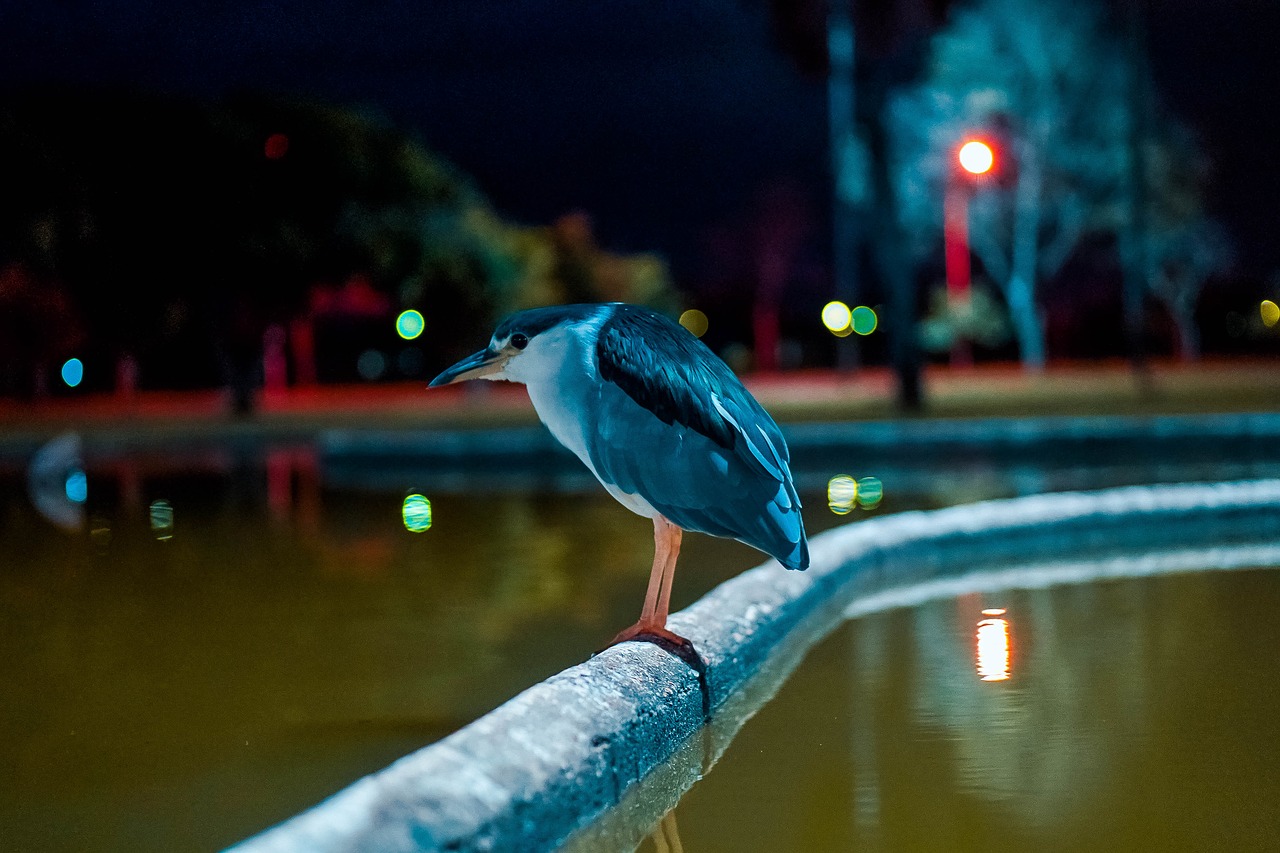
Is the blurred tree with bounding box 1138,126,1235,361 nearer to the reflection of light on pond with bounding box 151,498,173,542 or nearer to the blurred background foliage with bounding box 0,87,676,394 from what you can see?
the blurred background foliage with bounding box 0,87,676,394

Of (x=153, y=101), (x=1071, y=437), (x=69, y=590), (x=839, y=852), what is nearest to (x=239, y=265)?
(x=153, y=101)

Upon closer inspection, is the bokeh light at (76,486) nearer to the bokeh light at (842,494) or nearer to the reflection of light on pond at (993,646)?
the bokeh light at (842,494)

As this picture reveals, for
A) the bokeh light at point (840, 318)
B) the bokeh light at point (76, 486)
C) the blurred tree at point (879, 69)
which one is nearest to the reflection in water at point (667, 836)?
the bokeh light at point (76, 486)

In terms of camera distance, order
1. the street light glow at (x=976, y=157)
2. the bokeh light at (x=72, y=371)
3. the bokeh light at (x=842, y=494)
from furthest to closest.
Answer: the bokeh light at (x=72, y=371) < the street light glow at (x=976, y=157) < the bokeh light at (x=842, y=494)

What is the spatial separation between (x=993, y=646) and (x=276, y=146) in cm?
2380

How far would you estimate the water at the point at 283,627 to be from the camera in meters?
4.49

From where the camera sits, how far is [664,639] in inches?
187

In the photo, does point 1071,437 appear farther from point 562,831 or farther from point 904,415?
point 562,831

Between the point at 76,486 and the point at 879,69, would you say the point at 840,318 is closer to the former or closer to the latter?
the point at 879,69

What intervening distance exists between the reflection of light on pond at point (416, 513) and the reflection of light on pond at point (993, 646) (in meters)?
5.02

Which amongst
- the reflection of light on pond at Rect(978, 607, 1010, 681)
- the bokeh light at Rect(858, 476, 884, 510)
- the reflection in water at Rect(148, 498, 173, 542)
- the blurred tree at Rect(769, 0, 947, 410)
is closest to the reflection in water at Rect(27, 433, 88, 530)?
the reflection in water at Rect(148, 498, 173, 542)

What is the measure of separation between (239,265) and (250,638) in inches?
837

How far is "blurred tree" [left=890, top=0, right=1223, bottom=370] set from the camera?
131 ft

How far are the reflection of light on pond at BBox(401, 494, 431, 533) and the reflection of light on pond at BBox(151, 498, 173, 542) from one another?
1.58m
